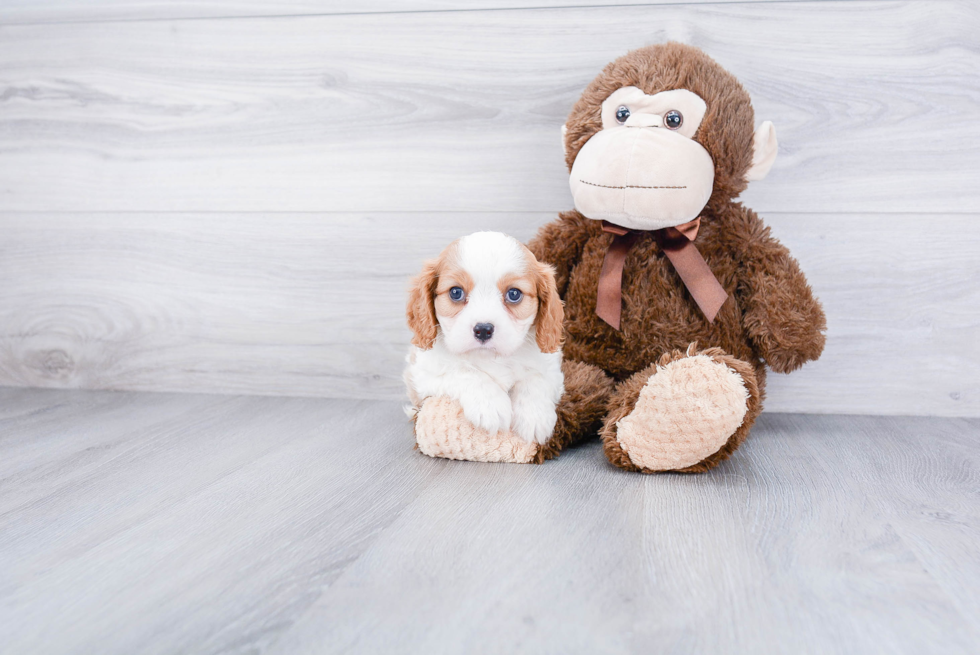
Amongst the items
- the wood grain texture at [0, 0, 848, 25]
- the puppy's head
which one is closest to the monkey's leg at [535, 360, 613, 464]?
the puppy's head

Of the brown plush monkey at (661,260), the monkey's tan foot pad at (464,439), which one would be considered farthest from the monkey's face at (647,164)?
the monkey's tan foot pad at (464,439)

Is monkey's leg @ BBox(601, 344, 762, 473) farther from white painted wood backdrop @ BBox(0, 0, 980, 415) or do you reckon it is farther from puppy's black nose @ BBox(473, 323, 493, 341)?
A: white painted wood backdrop @ BBox(0, 0, 980, 415)

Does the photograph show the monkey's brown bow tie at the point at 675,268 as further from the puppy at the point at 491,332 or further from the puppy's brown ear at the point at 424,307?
the puppy's brown ear at the point at 424,307

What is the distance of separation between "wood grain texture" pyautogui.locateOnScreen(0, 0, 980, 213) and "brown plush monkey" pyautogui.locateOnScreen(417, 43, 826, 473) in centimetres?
19

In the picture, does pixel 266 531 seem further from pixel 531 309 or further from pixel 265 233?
pixel 265 233

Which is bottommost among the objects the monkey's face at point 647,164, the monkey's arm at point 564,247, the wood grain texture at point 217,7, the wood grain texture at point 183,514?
the wood grain texture at point 183,514

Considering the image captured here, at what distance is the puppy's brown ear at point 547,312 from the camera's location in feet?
2.91

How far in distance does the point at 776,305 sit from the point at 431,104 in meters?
0.68

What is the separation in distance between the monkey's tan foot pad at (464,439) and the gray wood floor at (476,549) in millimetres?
22

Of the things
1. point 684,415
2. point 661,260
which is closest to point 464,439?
point 684,415

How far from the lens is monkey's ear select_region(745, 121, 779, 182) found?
3.27 ft

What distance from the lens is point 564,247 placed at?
1.07m

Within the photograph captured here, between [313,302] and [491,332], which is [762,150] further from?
[313,302]

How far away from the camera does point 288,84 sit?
4.21ft
